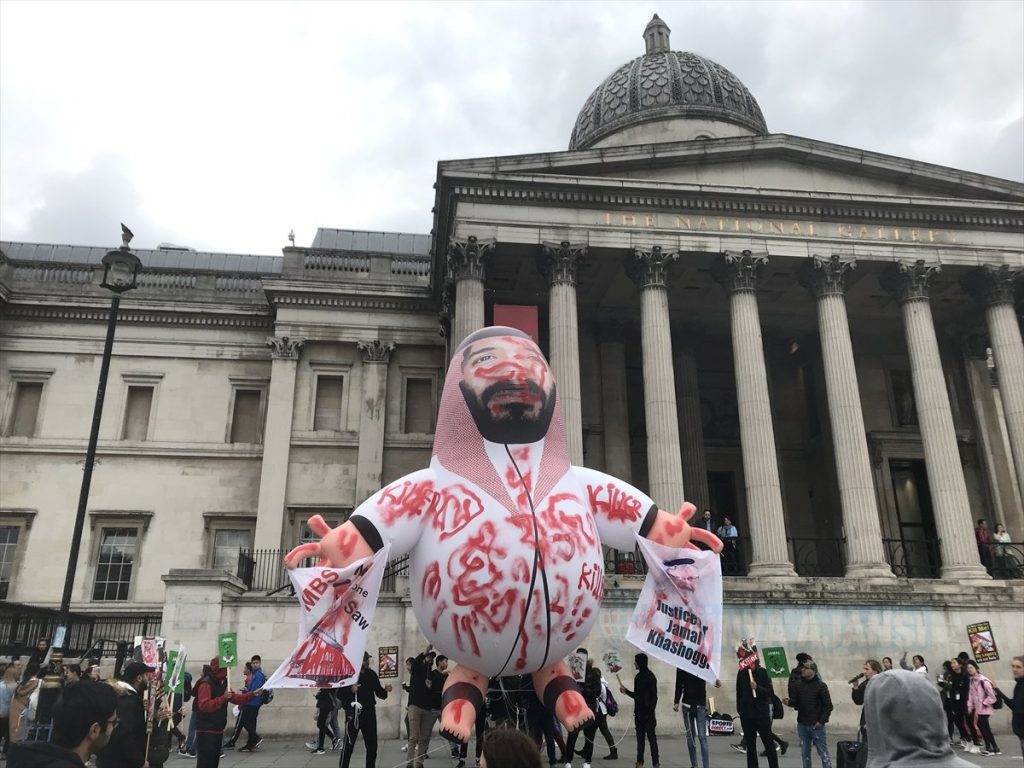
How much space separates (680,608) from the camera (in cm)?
684

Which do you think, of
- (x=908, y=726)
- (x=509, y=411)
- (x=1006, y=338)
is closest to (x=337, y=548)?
(x=509, y=411)

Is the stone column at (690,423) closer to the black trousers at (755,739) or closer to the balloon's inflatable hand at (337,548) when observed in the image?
the black trousers at (755,739)

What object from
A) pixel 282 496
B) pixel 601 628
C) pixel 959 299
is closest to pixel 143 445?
pixel 282 496

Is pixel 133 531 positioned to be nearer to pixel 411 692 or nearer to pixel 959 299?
pixel 411 692

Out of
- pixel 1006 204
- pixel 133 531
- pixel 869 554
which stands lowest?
pixel 869 554

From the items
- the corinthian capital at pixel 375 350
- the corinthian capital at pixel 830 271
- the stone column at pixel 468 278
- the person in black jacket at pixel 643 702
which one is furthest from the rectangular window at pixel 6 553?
the corinthian capital at pixel 830 271

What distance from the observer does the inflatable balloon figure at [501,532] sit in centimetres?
604

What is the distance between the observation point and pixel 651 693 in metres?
11.4

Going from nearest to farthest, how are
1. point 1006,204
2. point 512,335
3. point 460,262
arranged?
point 512,335
point 460,262
point 1006,204

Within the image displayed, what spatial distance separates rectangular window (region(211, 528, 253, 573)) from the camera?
2572cm

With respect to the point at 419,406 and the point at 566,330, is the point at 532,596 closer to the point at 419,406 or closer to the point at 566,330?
the point at 566,330

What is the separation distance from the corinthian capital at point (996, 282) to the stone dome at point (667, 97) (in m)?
9.08

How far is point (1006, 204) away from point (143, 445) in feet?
94.0

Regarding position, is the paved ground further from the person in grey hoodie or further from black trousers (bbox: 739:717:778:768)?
the person in grey hoodie
